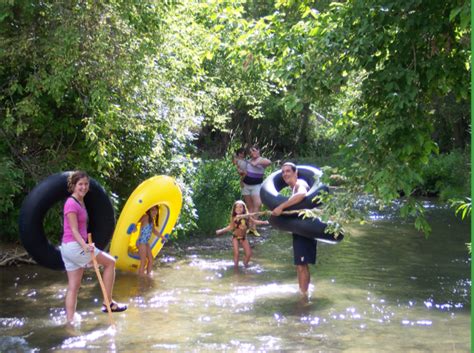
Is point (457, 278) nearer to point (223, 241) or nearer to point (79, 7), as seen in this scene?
point (223, 241)

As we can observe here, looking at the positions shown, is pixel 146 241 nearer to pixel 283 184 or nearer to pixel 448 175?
pixel 283 184

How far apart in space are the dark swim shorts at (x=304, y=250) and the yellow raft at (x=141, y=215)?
2098 millimetres

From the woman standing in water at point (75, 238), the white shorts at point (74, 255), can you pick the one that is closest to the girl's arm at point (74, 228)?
the woman standing in water at point (75, 238)

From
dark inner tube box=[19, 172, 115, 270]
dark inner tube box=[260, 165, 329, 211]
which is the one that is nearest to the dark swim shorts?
Answer: dark inner tube box=[260, 165, 329, 211]

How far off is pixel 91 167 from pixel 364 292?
4.16 metres

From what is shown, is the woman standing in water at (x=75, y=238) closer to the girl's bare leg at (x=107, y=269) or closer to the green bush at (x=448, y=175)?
the girl's bare leg at (x=107, y=269)

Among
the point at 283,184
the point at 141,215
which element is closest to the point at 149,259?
the point at 141,215

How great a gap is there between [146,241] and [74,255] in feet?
8.87

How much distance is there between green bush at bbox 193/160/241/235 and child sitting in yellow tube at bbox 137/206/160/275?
3233 mm

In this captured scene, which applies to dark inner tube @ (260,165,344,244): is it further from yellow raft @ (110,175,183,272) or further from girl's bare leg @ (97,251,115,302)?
girl's bare leg @ (97,251,115,302)

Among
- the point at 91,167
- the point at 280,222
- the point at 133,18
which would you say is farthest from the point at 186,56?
the point at 280,222

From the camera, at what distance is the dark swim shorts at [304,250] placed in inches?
340

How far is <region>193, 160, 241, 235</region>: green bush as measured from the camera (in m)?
13.7

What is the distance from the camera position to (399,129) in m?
4.70
